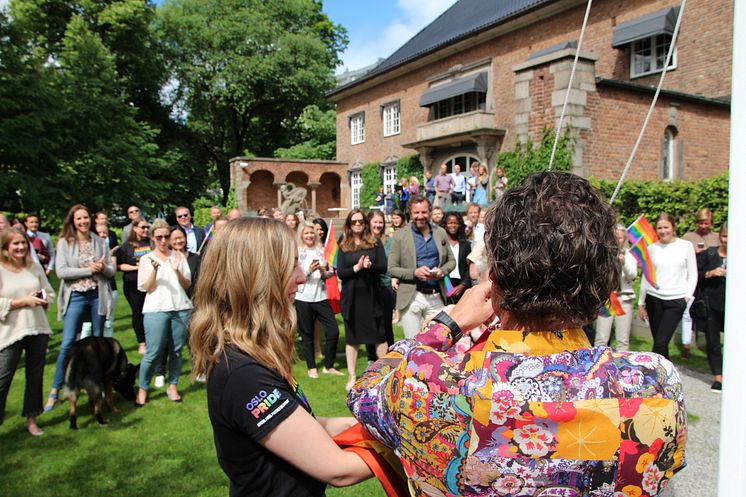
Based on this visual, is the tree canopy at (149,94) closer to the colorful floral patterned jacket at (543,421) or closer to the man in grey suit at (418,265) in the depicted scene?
the man in grey suit at (418,265)

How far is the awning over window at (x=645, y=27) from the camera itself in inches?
667

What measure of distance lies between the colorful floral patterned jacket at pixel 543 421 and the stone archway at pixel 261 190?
34.6 m

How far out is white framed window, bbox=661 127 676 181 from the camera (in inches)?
712

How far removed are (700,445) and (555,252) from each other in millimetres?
4328

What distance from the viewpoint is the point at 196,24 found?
3644cm

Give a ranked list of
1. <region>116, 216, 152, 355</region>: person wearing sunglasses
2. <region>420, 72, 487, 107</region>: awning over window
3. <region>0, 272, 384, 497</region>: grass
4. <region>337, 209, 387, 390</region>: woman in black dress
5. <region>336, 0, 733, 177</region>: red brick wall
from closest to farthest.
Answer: <region>0, 272, 384, 497</region>: grass < <region>337, 209, 387, 390</region>: woman in black dress < <region>116, 216, 152, 355</region>: person wearing sunglasses < <region>336, 0, 733, 177</region>: red brick wall < <region>420, 72, 487, 107</region>: awning over window

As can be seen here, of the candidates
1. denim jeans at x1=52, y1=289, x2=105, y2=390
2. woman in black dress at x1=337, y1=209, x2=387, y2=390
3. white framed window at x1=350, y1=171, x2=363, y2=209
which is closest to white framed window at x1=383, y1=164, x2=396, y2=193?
white framed window at x1=350, y1=171, x2=363, y2=209

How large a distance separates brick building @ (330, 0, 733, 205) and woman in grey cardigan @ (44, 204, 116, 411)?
13.4 meters

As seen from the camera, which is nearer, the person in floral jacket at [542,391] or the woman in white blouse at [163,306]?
the person in floral jacket at [542,391]

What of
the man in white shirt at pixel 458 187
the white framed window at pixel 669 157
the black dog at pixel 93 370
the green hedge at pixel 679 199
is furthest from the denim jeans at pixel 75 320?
the white framed window at pixel 669 157

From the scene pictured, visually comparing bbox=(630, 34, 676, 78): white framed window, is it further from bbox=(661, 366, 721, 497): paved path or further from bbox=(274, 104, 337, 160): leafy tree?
bbox=(274, 104, 337, 160): leafy tree

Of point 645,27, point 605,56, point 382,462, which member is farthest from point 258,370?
point 605,56

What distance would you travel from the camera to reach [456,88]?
2297 centimetres

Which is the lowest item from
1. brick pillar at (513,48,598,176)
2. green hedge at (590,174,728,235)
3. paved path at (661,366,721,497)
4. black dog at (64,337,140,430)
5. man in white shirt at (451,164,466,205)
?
paved path at (661,366,721,497)
